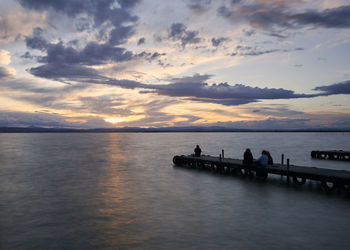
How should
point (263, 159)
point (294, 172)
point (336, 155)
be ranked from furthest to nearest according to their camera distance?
point (336, 155) < point (263, 159) < point (294, 172)

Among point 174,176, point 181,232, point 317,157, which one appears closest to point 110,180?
point 174,176

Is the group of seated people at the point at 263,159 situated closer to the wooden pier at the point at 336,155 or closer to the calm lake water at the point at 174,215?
the calm lake water at the point at 174,215

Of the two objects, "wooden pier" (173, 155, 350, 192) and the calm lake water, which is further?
"wooden pier" (173, 155, 350, 192)

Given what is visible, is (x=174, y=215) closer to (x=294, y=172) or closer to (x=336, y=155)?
(x=294, y=172)

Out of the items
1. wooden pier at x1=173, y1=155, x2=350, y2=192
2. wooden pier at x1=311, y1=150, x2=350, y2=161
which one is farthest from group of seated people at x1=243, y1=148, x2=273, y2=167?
wooden pier at x1=311, y1=150, x2=350, y2=161

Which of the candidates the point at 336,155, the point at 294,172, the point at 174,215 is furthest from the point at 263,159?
the point at 336,155

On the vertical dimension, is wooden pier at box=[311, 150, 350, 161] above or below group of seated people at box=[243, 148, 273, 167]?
Answer: below

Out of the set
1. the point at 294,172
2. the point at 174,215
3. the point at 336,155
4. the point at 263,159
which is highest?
the point at 263,159

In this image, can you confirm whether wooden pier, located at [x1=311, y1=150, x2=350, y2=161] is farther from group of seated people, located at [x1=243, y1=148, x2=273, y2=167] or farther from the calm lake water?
the calm lake water

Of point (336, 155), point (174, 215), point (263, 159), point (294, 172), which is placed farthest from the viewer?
point (336, 155)

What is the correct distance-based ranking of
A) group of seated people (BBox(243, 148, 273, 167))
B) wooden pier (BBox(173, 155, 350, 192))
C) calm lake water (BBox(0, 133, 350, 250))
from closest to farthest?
1. calm lake water (BBox(0, 133, 350, 250))
2. wooden pier (BBox(173, 155, 350, 192))
3. group of seated people (BBox(243, 148, 273, 167))

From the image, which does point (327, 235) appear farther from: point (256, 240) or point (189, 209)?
point (189, 209)

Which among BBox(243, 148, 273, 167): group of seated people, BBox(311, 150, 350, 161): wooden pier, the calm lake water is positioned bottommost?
the calm lake water

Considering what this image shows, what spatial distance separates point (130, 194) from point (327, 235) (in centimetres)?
1478
